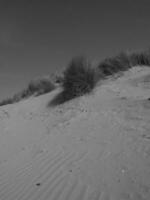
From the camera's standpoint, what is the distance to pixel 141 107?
4297 mm

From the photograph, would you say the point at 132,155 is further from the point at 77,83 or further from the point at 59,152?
the point at 77,83

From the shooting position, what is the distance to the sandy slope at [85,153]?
207 cm

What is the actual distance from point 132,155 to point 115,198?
92 centimetres

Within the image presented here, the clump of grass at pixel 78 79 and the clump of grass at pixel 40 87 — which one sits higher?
the clump of grass at pixel 78 79

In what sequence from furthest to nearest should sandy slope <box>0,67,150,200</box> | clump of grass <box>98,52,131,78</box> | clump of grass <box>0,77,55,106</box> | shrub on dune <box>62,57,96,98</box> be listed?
clump of grass <box>0,77,55,106</box>, clump of grass <box>98,52,131,78</box>, shrub on dune <box>62,57,96,98</box>, sandy slope <box>0,67,150,200</box>

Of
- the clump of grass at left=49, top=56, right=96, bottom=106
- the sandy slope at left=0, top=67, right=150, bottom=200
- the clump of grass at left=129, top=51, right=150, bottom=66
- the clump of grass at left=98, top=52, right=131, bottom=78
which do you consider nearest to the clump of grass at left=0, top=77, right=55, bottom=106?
the clump of grass at left=49, top=56, right=96, bottom=106

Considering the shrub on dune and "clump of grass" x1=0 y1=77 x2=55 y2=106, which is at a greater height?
the shrub on dune

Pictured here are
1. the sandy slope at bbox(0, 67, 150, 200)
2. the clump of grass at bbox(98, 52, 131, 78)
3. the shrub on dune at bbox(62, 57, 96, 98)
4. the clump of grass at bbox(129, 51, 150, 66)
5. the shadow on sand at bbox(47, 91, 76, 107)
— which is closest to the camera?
the sandy slope at bbox(0, 67, 150, 200)

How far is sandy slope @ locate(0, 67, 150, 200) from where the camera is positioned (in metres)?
2.07

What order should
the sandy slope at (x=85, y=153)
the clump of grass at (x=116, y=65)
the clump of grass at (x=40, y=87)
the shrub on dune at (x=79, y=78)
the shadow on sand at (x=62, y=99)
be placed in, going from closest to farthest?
the sandy slope at (x=85, y=153)
the shrub on dune at (x=79, y=78)
the shadow on sand at (x=62, y=99)
the clump of grass at (x=116, y=65)
the clump of grass at (x=40, y=87)

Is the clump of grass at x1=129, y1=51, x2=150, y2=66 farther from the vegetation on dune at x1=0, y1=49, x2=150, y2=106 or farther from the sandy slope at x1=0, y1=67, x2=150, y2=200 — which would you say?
the sandy slope at x1=0, y1=67, x2=150, y2=200

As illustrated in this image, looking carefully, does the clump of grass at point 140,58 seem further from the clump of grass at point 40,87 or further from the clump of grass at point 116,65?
the clump of grass at point 40,87

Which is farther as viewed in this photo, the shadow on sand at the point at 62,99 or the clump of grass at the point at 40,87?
the clump of grass at the point at 40,87

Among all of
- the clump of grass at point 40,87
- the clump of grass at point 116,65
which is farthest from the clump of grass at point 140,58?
the clump of grass at point 40,87
